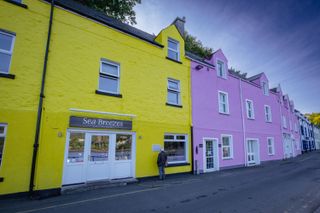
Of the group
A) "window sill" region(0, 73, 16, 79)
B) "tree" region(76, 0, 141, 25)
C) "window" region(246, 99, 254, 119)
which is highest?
"tree" region(76, 0, 141, 25)

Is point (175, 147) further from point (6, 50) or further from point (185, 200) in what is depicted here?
point (6, 50)

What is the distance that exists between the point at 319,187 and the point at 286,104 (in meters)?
26.1

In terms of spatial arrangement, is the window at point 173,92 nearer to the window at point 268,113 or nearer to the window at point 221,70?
the window at point 221,70

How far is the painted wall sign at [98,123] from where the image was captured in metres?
8.60

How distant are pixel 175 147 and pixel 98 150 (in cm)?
527

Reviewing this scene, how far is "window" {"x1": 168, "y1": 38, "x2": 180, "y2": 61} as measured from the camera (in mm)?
13606

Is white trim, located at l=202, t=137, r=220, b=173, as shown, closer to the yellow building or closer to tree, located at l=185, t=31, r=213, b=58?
the yellow building

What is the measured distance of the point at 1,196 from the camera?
21.5ft

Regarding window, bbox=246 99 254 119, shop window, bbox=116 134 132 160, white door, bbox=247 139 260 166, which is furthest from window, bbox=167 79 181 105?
white door, bbox=247 139 260 166

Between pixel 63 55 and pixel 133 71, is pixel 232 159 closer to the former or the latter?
pixel 133 71

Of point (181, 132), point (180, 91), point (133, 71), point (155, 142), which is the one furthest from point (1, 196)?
point (180, 91)

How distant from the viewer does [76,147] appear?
8672 millimetres

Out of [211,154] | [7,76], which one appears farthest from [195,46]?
[7,76]

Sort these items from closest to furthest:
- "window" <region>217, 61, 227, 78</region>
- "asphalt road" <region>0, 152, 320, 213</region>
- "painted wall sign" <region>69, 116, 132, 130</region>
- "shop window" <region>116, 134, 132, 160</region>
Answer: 1. "asphalt road" <region>0, 152, 320, 213</region>
2. "painted wall sign" <region>69, 116, 132, 130</region>
3. "shop window" <region>116, 134, 132, 160</region>
4. "window" <region>217, 61, 227, 78</region>
